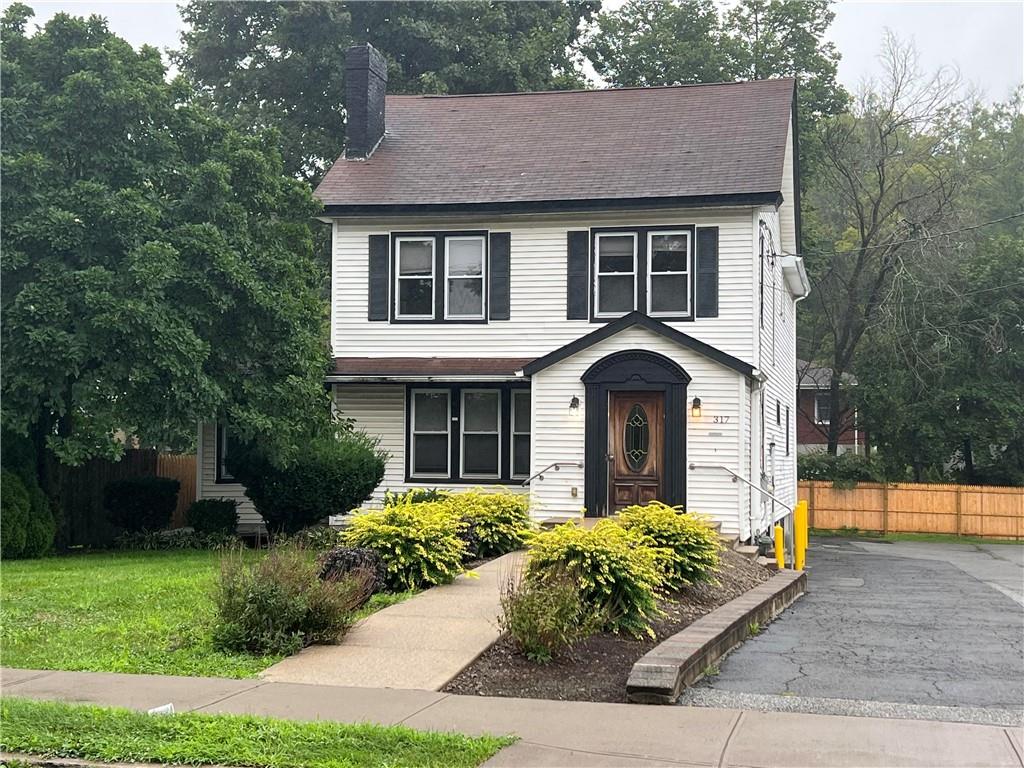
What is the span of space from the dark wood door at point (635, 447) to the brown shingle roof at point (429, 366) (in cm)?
225

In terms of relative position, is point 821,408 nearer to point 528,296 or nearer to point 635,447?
point 528,296

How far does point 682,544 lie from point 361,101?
49.3 ft

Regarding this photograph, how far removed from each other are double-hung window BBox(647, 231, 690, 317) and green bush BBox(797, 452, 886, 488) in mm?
16264

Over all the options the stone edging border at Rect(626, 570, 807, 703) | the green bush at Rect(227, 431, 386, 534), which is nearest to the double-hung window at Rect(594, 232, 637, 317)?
the green bush at Rect(227, 431, 386, 534)

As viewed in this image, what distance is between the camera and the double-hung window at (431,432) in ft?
72.5

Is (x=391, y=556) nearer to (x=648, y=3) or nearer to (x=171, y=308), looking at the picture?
(x=171, y=308)

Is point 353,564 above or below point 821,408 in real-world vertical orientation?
below

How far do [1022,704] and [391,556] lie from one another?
6796mm

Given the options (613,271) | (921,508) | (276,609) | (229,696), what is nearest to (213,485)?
(613,271)

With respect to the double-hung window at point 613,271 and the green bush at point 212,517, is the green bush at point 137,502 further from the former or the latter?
the double-hung window at point 613,271

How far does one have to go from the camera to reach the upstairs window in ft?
162

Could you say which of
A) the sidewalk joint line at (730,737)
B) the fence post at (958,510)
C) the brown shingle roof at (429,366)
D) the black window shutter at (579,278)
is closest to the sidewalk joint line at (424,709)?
the sidewalk joint line at (730,737)

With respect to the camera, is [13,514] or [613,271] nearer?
[13,514]

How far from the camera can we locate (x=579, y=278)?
21484 millimetres
